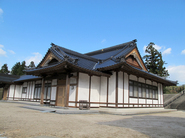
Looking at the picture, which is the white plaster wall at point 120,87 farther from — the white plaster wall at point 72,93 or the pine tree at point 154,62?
the pine tree at point 154,62

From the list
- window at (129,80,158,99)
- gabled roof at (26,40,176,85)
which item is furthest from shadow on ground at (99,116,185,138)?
window at (129,80,158,99)

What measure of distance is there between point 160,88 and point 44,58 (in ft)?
49.0

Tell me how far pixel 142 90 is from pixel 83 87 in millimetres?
6954

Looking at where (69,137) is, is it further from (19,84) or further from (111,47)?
(19,84)

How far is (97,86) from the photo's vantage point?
13430 millimetres

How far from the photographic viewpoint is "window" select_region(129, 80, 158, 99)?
46.7 feet

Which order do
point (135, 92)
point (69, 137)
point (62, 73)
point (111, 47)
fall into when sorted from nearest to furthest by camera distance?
1. point (69, 137)
2. point (62, 73)
3. point (135, 92)
4. point (111, 47)

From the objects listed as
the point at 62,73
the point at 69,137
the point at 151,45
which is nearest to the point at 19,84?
the point at 62,73

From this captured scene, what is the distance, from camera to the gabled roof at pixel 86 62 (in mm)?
11195

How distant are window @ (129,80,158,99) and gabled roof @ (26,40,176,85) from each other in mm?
1316

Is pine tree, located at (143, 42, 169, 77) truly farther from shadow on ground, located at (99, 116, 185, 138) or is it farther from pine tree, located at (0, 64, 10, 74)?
pine tree, located at (0, 64, 10, 74)

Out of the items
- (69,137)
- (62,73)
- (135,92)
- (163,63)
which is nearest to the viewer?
(69,137)

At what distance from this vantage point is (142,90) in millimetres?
15773

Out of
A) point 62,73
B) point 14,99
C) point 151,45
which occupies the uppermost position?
point 151,45
